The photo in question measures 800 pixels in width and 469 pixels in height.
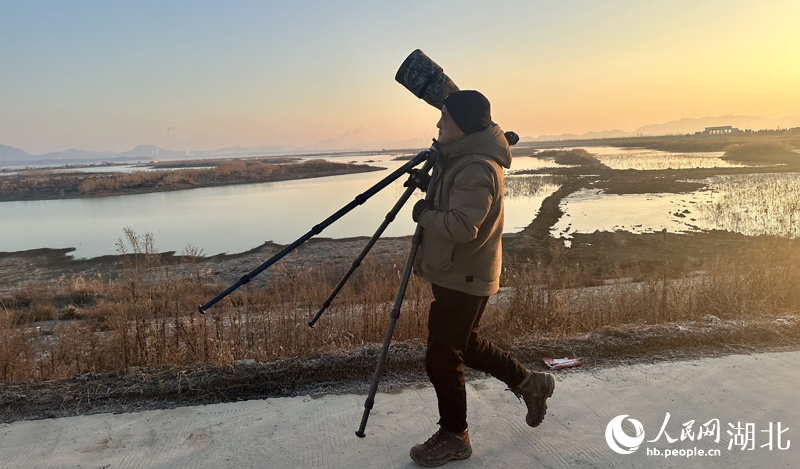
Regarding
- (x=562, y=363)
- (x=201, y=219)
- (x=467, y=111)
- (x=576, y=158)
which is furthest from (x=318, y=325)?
(x=576, y=158)

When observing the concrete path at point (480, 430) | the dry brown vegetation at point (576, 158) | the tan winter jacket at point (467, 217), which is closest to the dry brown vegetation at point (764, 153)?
the dry brown vegetation at point (576, 158)

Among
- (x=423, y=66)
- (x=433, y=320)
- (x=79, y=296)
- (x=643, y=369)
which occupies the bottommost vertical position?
(x=79, y=296)

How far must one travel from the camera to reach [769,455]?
267 centimetres

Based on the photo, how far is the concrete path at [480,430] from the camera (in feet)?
8.98

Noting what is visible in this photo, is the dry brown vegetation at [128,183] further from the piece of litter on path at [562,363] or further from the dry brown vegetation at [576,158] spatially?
the piece of litter on path at [562,363]

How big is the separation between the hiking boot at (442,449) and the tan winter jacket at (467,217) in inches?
32.4

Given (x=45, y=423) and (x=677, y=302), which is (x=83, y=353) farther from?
(x=677, y=302)

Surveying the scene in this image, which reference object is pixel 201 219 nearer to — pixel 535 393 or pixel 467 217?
pixel 535 393

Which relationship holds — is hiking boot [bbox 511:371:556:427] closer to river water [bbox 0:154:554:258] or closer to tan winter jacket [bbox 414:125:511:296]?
tan winter jacket [bbox 414:125:511:296]

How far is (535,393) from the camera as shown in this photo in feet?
9.65

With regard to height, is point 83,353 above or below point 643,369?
below

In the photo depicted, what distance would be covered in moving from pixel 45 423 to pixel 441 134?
3.10 metres

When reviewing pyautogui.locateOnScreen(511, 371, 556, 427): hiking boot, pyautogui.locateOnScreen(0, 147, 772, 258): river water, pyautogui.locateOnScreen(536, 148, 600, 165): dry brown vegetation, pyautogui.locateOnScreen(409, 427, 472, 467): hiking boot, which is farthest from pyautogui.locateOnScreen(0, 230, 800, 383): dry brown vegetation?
pyautogui.locateOnScreen(536, 148, 600, 165): dry brown vegetation

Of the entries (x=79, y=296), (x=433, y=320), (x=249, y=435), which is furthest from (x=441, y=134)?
(x=79, y=296)
